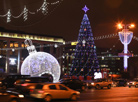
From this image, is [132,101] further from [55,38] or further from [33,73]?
[55,38]

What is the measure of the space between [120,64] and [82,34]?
110956mm

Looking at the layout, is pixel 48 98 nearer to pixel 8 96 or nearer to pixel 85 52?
pixel 8 96

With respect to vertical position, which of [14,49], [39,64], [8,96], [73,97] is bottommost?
[73,97]

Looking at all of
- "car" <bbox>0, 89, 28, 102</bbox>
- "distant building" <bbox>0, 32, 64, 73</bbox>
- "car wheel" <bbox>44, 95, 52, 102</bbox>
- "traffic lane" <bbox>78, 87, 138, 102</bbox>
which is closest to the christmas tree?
"distant building" <bbox>0, 32, 64, 73</bbox>

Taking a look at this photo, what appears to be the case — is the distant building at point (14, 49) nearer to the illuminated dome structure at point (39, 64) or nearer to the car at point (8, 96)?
the illuminated dome structure at point (39, 64)

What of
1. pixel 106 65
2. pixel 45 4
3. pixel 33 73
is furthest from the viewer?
pixel 106 65

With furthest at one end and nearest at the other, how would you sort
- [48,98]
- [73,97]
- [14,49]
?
[14,49] → [73,97] → [48,98]

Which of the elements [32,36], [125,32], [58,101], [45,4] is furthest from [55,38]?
[58,101]

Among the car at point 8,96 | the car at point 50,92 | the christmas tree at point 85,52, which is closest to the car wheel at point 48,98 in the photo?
the car at point 50,92

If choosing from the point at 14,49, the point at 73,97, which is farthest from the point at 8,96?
the point at 14,49

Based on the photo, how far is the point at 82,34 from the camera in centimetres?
6097

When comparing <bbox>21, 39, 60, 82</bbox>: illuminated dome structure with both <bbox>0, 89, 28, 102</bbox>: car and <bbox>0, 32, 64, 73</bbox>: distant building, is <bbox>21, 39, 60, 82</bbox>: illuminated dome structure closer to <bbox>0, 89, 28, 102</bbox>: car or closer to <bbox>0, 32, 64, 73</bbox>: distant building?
<bbox>0, 89, 28, 102</bbox>: car

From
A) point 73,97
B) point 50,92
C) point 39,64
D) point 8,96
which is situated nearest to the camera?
point 8,96

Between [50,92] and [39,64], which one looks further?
[39,64]
